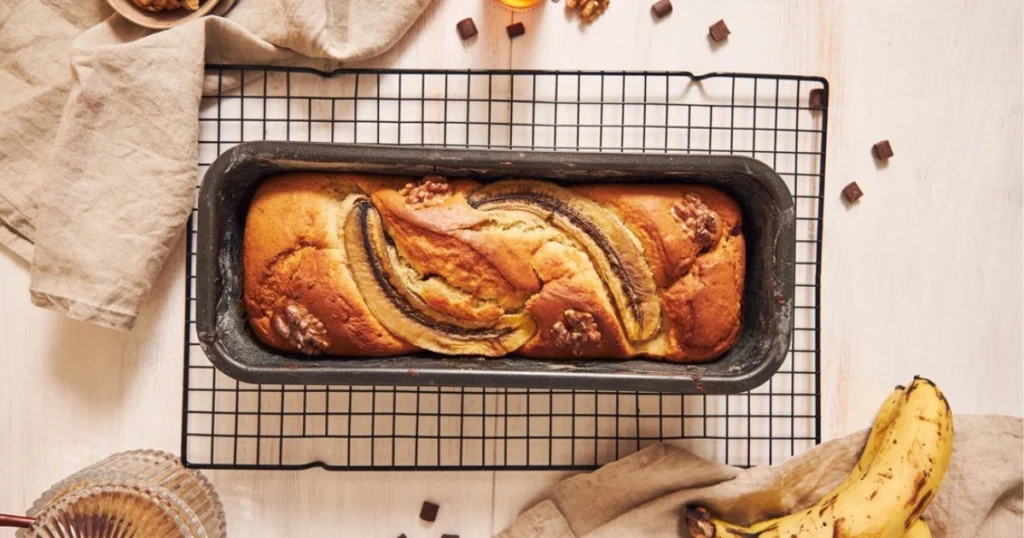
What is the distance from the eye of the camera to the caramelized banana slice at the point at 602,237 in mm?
1467

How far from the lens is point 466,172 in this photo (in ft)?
4.82

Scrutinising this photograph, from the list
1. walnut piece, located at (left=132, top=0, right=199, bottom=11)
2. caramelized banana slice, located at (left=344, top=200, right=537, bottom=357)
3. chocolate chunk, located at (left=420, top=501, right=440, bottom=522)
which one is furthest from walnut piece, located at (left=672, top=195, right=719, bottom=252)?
walnut piece, located at (left=132, top=0, right=199, bottom=11)

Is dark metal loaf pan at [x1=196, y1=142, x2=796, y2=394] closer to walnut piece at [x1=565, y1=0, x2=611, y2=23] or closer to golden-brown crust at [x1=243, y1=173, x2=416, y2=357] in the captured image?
golden-brown crust at [x1=243, y1=173, x2=416, y2=357]

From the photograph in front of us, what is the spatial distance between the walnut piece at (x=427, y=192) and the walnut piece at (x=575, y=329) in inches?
14.6

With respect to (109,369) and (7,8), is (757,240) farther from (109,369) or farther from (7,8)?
(7,8)

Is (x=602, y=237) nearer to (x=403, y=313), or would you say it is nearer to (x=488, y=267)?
(x=488, y=267)

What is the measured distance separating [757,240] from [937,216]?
0.61m

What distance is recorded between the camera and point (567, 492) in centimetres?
164

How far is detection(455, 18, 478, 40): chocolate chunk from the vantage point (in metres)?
1.64

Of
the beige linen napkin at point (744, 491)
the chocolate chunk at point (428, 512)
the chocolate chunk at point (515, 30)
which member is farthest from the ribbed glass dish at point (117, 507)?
the chocolate chunk at point (515, 30)

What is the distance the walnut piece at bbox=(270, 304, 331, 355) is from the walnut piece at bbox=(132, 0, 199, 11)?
76 centimetres

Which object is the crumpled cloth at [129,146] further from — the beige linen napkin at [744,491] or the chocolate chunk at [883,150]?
the chocolate chunk at [883,150]

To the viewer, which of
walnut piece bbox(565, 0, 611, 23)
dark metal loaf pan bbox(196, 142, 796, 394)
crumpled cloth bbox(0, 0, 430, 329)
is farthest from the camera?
walnut piece bbox(565, 0, 611, 23)

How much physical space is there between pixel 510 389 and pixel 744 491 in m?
0.60
